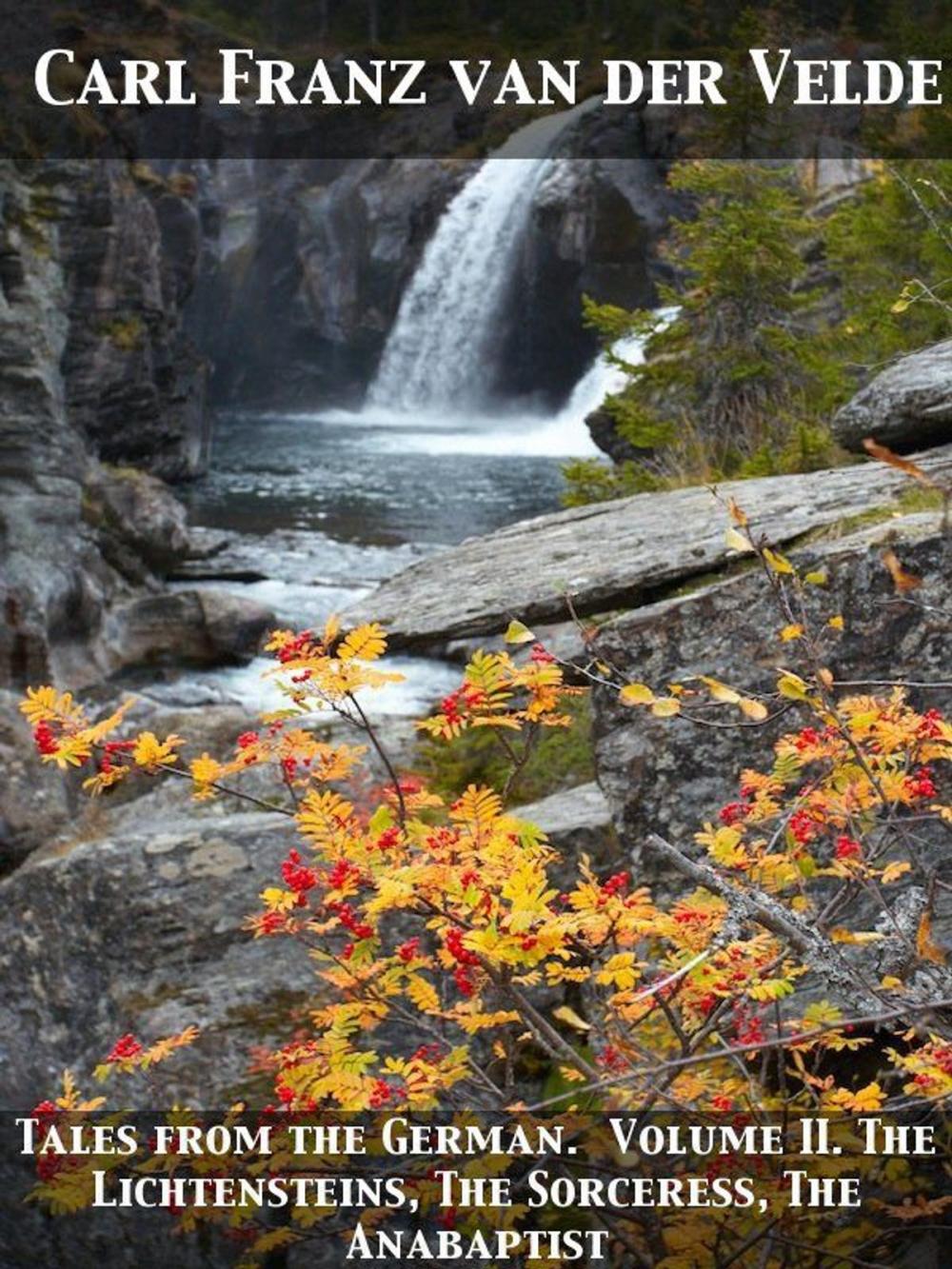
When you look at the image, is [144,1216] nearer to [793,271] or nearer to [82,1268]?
[82,1268]

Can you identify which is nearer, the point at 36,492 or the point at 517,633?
the point at 517,633

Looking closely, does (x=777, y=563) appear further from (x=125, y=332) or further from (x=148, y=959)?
(x=125, y=332)

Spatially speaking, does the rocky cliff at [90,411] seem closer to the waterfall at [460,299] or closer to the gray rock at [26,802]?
the gray rock at [26,802]

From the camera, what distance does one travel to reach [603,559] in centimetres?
575

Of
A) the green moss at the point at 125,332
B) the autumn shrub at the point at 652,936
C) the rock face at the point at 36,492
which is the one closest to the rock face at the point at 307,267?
the green moss at the point at 125,332

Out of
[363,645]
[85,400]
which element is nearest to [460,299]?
[85,400]

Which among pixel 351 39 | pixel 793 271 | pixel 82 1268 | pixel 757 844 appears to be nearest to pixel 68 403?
pixel 793 271

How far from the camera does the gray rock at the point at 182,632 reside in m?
15.0

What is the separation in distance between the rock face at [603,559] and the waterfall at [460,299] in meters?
28.3

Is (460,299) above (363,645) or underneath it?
above

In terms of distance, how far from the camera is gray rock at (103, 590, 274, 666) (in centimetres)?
1502

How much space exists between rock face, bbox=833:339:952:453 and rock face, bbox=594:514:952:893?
920 mm

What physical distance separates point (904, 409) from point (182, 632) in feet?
33.9

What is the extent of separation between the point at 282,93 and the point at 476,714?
4.26 m
